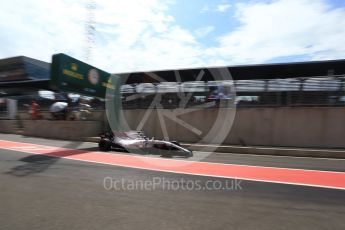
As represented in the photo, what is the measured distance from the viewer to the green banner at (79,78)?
16328 millimetres

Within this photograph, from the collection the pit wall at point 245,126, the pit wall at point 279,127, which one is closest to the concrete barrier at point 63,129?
the pit wall at point 245,126

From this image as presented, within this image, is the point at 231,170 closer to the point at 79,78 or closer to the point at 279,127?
the point at 279,127

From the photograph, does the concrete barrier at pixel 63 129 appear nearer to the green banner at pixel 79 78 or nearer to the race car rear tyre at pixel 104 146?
the green banner at pixel 79 78

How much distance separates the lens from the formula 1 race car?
12.9 metres

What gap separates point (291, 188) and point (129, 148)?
7737 mm

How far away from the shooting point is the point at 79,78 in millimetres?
18422

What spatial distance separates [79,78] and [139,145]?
6.62m

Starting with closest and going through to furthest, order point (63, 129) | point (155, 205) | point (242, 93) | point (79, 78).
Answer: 1. point (155, 205)
2. point (79, 78)
3. point (242, 93)
4. point (63, 129)

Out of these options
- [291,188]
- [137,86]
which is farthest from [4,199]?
[137,86]

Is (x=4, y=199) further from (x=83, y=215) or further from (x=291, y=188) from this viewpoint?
(x=291, y=188)

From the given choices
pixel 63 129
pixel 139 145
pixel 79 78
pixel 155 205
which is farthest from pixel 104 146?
pixel 155 205

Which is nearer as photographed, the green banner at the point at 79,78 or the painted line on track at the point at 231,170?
the painted line on track at the point at 231,170

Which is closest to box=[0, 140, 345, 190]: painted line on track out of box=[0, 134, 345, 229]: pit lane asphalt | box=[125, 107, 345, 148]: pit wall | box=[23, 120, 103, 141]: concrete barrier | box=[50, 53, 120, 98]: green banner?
box=[0, 134, 345, 229]: pit lane asphalt

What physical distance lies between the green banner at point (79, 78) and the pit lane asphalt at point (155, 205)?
8.11 m
